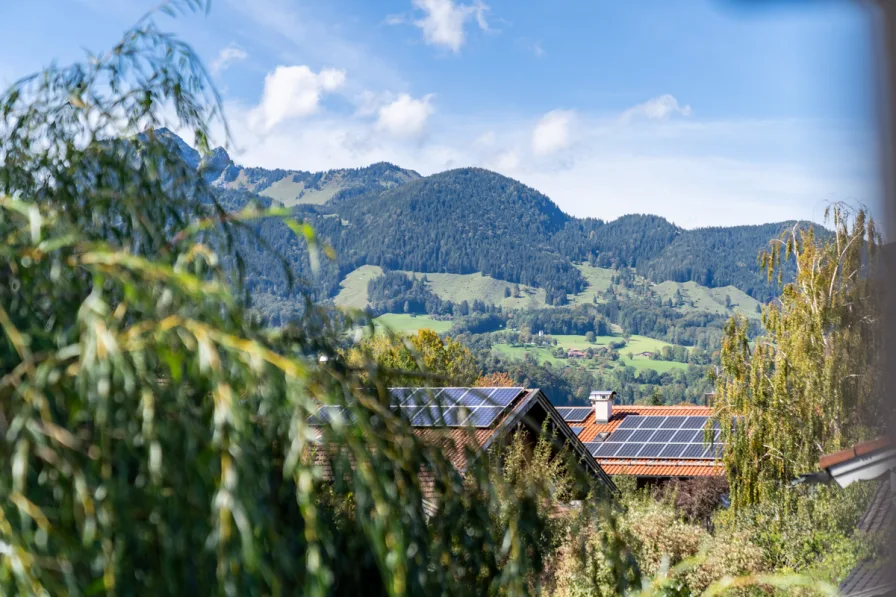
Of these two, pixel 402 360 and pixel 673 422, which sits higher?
pixel 402 360

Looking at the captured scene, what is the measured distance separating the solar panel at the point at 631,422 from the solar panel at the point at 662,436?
1.18m

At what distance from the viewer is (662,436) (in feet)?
84.8

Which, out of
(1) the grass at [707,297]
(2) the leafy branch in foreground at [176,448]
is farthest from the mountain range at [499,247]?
(2) the leafy branch in foreground at [176,448]

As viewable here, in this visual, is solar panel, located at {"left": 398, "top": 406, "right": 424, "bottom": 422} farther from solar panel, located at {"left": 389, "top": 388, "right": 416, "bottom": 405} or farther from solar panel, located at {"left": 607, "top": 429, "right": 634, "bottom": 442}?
solar panel, located at {"left": 607, "top": 429, "right": 634, "bottom": 442}

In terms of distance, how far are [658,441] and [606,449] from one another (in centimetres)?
149

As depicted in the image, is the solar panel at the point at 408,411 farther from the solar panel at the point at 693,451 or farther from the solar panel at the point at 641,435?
the solar panel at the point at 641,435

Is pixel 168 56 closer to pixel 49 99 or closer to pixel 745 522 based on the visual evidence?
pixel 49 99

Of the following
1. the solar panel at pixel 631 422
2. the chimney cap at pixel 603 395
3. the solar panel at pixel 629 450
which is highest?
the chimney cap at pixel 603 395

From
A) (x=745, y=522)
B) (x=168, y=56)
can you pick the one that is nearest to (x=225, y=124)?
(x=168, y=56)

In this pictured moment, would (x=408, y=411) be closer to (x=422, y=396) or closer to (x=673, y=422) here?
(x=422, y=396)

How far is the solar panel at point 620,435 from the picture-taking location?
2620 cm

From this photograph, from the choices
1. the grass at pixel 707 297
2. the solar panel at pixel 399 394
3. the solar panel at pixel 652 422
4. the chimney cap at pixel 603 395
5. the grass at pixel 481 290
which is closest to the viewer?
the solar panel at pixel 399 394

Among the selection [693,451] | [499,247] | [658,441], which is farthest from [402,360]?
[499,247]

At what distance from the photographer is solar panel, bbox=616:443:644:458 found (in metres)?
25.1
